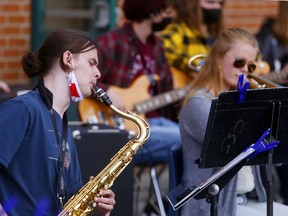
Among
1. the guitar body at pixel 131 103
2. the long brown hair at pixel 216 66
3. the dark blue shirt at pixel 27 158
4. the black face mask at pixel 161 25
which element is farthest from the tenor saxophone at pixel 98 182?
the black face mask at pixel 161 25

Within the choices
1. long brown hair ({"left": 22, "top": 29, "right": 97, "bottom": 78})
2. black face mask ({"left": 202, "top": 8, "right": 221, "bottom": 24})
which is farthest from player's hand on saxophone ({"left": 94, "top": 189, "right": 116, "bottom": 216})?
black face mask ({"left": 202, "top": 8, "right": 221, "bottom": 24})

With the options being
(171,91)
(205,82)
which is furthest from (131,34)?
(205,82)

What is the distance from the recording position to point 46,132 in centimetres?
360

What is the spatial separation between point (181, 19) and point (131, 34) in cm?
61

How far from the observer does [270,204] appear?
12.9ft

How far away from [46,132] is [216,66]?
1264mm

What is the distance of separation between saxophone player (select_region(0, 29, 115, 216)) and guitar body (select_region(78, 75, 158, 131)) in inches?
74.2

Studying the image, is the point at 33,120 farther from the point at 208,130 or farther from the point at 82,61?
the point at 208,130

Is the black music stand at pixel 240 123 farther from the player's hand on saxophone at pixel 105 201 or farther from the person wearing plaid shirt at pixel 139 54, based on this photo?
the person wearing plaid shirt at pixel 139 54

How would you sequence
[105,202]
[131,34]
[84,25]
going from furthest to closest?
[84,25], [131,34], [105,202]

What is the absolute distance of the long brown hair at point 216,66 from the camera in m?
4.53

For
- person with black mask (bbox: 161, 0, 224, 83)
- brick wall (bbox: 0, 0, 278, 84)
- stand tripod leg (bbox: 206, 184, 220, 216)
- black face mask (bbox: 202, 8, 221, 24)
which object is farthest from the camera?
brick wall (bbox: 0, 0, 278, 84)

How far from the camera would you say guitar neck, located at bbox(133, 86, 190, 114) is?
5.97 meters

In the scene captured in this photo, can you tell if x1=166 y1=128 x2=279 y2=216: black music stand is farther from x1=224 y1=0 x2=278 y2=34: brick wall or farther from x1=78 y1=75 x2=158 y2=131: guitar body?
x1=224 y1=0 x2=278 y2=34: brick wall
